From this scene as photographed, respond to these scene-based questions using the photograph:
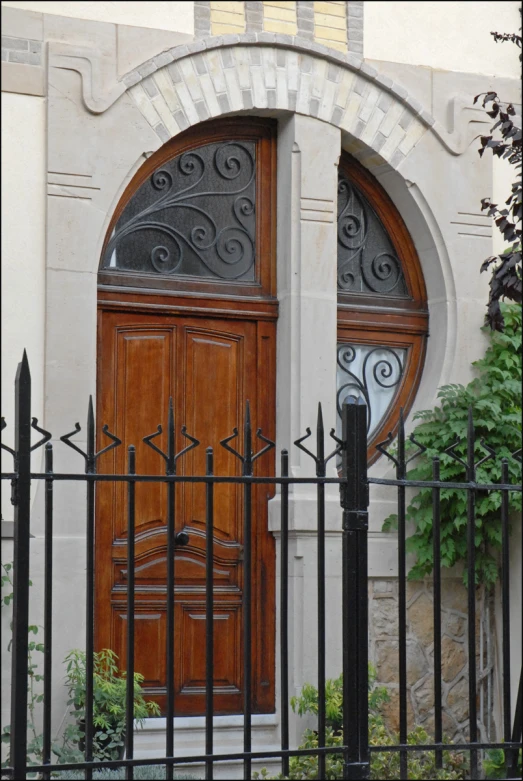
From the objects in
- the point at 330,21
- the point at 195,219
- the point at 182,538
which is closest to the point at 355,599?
the point at 182,538

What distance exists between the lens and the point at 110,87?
20.1 ft

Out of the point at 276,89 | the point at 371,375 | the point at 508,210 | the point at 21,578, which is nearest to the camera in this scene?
the point at 21,578

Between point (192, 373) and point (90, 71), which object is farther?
point (192, 373)

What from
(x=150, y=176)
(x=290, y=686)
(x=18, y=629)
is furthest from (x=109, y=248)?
(x=18, y=629)

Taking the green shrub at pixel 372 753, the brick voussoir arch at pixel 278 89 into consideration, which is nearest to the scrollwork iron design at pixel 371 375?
the brick voussoir arch at pixel 278 89

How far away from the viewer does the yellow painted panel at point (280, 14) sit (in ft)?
21.5

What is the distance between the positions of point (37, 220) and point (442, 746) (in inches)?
131

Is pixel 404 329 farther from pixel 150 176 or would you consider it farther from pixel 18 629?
pixel 18 629

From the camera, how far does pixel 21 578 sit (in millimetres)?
3730

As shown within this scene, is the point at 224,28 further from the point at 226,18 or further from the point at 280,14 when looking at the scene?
the point at 280,14

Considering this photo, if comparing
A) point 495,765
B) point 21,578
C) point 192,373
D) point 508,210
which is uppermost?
point 508,210

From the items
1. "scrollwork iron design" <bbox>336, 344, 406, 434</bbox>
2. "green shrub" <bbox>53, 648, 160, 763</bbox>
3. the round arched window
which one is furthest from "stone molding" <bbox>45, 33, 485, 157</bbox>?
"green shrub" <bbox>53, 648, 160, 763</bbox>

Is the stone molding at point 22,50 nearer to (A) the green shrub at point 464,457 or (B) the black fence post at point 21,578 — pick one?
(B) the black fence post at point 21,578

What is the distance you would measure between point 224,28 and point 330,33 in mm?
678
